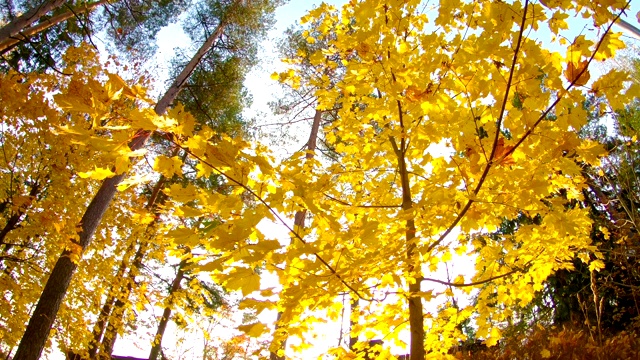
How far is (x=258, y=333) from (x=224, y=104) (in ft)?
23.7

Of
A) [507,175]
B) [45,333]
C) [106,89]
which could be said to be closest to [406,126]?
[507,175]

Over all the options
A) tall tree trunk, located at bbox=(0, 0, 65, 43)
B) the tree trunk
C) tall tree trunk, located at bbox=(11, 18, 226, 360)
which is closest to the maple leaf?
tall tree trunk, located at bbox=(11, 18, 226, 360)

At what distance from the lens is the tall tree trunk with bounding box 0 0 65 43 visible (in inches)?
203

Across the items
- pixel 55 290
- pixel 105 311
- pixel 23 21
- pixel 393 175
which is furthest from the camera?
pixel 105 311

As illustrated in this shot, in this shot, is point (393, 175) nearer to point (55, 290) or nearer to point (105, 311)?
point (55, 290)

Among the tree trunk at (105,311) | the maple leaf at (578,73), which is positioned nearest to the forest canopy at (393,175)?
the maple leaf at (578,73)

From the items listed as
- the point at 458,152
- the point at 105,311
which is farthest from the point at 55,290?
the point at 458,152

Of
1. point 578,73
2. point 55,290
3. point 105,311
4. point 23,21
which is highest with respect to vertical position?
point 23,21

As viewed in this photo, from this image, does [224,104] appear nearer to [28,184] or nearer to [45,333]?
[28,184]

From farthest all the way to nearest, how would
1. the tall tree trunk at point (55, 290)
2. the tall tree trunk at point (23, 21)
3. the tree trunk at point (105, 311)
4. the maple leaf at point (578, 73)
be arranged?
the tree trunk at point (105, 311), the tall tree trunk at point (23, 21), the tall tree trunk at point (55, 290), the maple leaf at point (578, 73)

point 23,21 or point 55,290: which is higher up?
point 23,21

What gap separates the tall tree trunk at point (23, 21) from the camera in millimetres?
5148

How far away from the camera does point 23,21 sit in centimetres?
545

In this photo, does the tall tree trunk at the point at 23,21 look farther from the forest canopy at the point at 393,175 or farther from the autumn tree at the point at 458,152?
the autumn tree at the point at 458,152
